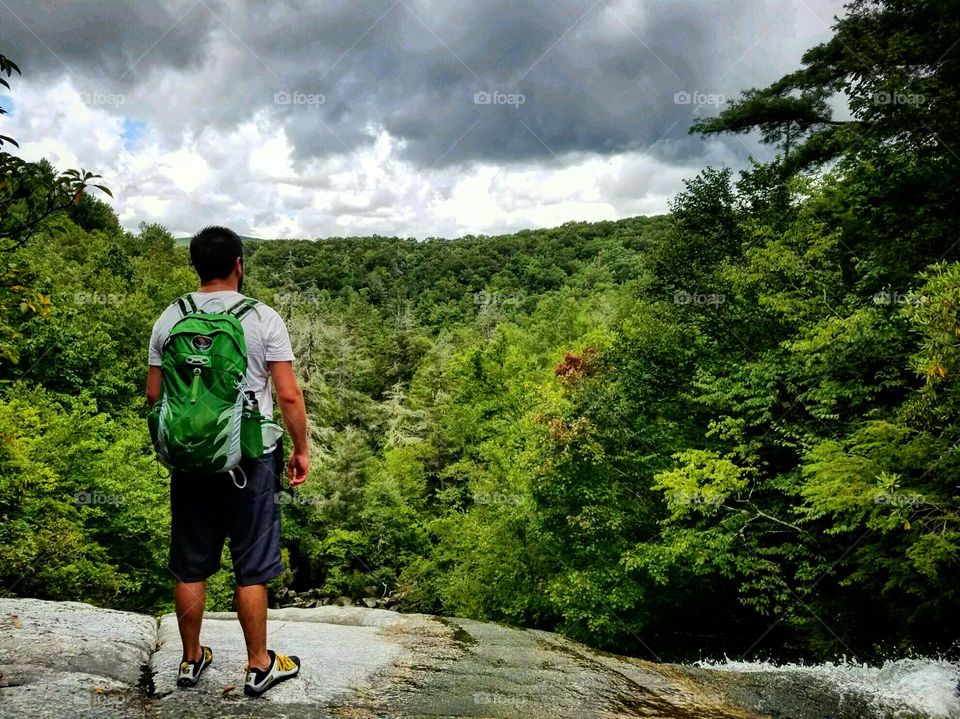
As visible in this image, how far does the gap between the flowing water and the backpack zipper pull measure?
14.3 ft

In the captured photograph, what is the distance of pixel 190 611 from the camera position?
3.71 meters

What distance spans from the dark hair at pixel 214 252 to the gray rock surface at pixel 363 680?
2.34 m

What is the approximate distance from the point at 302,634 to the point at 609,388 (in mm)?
16190

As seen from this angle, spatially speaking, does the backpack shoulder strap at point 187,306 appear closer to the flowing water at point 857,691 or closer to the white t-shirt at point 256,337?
the white t-shirt at point 256,337

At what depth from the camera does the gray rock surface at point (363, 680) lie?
3803 millimetres

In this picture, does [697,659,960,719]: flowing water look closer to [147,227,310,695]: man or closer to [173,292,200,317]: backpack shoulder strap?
[147,227,310,695]: man

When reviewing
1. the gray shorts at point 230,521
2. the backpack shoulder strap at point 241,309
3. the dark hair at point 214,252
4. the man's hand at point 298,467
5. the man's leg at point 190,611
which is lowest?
the man's leg at point 190,611

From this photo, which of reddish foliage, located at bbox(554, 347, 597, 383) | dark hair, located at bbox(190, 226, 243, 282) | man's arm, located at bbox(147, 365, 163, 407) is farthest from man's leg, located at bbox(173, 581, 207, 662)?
reddish foliage, located at bbox(554, 347, 597, 383)

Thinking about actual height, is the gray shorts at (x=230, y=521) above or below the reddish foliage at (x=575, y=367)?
below

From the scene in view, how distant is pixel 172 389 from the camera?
332cm

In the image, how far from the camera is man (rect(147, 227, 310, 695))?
3.52 metres

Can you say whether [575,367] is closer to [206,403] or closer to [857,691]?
[857,691]

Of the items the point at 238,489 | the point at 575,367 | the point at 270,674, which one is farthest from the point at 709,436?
the point at 238,489

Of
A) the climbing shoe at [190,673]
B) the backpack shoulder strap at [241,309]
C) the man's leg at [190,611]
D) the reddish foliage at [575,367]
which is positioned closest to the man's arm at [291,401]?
the backpack shoulder strap at [241,309]
